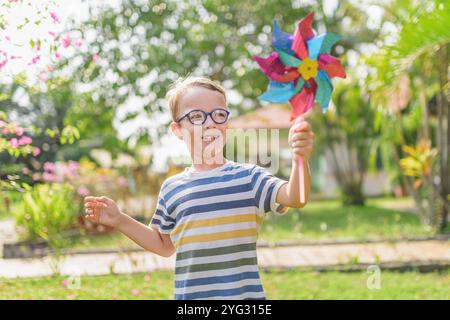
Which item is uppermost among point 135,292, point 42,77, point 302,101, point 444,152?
point 444,152

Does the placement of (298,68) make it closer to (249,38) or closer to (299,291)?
(299,291)

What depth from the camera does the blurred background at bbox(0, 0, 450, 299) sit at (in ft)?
18.5

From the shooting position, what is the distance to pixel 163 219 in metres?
2.46

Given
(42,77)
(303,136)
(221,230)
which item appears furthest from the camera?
(42,77)

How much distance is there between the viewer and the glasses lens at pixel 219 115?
7.84 ft

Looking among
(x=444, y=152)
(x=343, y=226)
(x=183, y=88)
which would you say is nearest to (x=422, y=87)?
(x=444, y=152)

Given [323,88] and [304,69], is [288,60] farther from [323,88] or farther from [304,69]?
[323,88]

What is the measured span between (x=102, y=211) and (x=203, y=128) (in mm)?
480

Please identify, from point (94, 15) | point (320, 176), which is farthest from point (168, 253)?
point (320, 176)

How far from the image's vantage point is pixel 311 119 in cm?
1795

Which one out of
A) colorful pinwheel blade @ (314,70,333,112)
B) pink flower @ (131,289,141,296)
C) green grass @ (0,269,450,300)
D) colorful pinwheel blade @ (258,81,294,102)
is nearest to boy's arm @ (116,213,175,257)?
colorful pinwheel blade @ (258,81,294,102)

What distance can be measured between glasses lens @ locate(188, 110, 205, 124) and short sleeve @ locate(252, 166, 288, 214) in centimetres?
28

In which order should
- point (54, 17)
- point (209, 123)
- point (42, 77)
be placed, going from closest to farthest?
point (209, 123) < point (54, 17) < point (42, 77)

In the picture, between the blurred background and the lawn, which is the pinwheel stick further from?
the lawn
